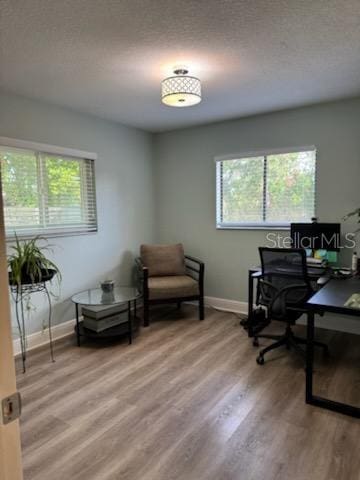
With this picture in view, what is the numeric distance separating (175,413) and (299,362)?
4.11ft

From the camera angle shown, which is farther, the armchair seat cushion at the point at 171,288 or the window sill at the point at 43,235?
the armchair seat cushion at the point at 171,288

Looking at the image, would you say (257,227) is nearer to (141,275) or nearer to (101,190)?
(141,275)

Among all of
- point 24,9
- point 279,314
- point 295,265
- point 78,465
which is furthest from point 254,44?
point 78,465

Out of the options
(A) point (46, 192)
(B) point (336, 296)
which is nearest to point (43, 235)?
(A) point (46, 192)

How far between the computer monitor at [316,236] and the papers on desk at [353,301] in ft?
3.55

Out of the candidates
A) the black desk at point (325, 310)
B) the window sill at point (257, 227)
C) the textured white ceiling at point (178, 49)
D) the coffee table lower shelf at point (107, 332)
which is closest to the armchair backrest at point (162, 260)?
the window sill at point (257, 227)

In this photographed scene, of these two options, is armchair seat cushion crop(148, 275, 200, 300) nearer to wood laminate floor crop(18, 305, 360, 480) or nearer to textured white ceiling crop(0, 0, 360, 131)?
wood laminate floor crop(18, 305, 360, 480)

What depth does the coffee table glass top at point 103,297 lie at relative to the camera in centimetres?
324

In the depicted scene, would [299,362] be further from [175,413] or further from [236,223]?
[236,223]

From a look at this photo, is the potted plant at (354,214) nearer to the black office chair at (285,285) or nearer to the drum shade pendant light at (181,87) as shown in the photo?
the black office chair at (285,285)

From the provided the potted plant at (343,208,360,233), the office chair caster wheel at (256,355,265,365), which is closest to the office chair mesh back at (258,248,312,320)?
the office chair caster wheel at (256,355,265,365)

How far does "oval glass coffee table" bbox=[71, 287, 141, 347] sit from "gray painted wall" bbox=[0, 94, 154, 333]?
10.2 inches

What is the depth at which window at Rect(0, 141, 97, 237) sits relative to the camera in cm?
302

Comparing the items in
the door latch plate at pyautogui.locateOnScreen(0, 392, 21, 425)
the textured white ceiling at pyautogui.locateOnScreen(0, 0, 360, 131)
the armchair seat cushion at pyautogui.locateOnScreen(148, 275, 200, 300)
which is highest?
the textured white ceiling at pyautogui.locateOnScreen(0, 0, 360, 131)
